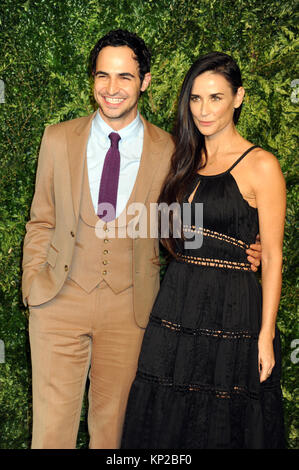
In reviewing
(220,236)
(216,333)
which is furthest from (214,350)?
(220,236)

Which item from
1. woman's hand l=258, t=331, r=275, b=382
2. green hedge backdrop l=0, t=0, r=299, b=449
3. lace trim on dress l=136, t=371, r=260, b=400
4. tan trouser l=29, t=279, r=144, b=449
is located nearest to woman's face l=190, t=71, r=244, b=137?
green hedge backdrop l=0, t=0, r=299, b=449

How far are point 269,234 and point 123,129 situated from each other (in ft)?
3.14

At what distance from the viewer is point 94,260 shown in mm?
3162

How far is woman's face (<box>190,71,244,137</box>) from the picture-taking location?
121 inches

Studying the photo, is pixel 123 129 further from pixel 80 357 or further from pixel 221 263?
pixel 80 357

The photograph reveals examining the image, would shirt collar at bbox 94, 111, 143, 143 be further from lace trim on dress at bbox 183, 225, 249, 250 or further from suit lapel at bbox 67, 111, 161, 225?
lace trim on dress at bbox 183, 225, 249, 250

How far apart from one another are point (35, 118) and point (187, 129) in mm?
1173

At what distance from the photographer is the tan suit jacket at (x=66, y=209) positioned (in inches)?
125

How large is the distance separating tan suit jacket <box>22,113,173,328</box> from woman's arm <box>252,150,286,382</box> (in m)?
0.56

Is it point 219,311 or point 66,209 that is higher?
point 66,209

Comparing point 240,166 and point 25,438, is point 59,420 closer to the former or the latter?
point 25,438

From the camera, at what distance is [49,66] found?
12.7ft

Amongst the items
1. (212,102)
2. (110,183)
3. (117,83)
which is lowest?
(110,183)

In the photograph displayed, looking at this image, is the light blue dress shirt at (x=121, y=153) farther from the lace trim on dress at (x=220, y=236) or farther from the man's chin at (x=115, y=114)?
the lace trim on dress at (x=220, y=236)
